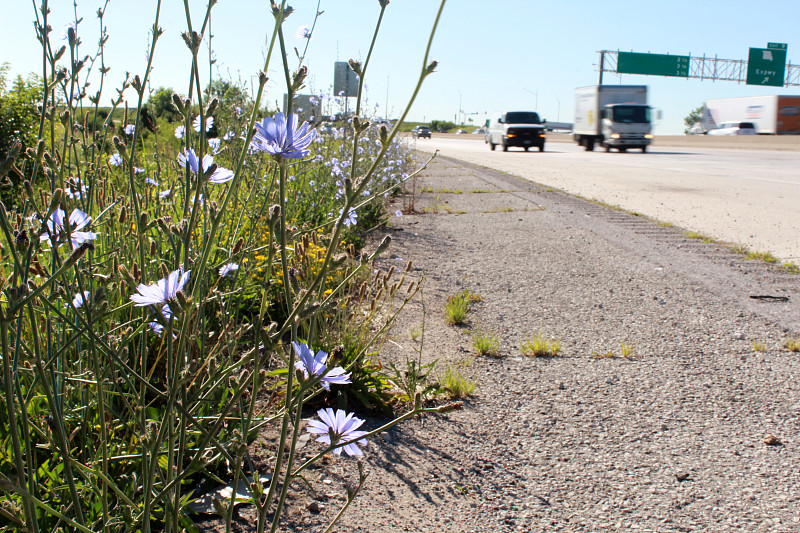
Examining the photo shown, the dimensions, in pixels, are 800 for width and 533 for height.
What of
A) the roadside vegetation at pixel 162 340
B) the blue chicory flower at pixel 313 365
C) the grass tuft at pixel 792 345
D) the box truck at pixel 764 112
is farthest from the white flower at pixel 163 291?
the box truck at pixel 764 112

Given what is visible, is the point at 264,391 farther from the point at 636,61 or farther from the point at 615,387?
the point at 636,61

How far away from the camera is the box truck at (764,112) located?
37938 mm

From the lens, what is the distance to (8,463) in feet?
5.35

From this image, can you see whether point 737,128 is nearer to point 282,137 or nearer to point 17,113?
point 17,113

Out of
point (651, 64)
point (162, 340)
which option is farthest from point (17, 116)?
point (651, 64)

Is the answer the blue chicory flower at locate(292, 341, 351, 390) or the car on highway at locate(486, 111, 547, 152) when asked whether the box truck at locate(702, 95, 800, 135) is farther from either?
the blue chicory flower at locate(292, 341, 351, 390)

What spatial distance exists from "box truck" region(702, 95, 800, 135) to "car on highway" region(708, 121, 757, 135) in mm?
229

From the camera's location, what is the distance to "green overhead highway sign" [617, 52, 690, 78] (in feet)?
163

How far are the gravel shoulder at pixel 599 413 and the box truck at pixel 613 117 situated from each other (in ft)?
72.5

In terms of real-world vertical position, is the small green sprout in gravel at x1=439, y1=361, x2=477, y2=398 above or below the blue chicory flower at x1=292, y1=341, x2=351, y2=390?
below

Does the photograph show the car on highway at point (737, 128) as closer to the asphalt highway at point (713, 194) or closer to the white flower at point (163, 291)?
the asphalt highway at point (713, 194)

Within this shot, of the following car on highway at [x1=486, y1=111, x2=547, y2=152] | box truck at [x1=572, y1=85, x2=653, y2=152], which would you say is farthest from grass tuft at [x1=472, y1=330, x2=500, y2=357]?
car on highway at [x1=486, y1=111, x2=547, y2=152]

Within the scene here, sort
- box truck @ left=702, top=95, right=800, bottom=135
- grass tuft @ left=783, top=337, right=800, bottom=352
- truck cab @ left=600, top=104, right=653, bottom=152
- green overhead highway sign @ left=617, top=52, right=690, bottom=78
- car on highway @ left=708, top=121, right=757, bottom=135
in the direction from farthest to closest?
green overhead highway sign @ left=617, top=52, right=690, bottom=78 → car on highway @ left=708, top=121, right=757, bottom=135 → box truck @ left=702, top=95, right=800, bottom=135 → truck cab @ left=600, top=104, right=653, bottom=152 → grass tuft @ left=783, top=337, right=800, bottom=352

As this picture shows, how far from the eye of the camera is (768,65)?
49.1 metres
